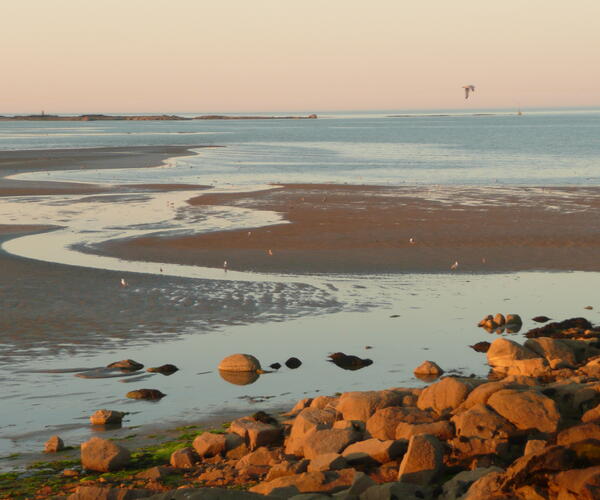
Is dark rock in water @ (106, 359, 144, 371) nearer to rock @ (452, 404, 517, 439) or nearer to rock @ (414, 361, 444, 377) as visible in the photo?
rock @ (414, 361, 444, 377)

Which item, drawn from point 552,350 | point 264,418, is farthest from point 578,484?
point 552,350

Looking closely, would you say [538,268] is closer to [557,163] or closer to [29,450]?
[29,450]

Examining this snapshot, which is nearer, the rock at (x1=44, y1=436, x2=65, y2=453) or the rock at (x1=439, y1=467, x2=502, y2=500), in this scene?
the rock at (x1=439, y1=467, x2=502, y2=500)

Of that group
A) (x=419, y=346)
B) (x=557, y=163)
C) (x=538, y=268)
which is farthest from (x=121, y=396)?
(x=557, y=163)

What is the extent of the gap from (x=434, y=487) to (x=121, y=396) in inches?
281

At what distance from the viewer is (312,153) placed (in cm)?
9231

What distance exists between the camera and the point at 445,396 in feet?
43.4

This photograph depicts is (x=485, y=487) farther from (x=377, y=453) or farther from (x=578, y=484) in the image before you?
(x=377, y=453)

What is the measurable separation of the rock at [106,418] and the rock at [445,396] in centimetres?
479

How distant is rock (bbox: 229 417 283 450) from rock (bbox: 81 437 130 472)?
1620 mm

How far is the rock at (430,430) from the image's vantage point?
1206 cm

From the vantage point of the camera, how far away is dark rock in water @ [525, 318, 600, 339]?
19953 mm

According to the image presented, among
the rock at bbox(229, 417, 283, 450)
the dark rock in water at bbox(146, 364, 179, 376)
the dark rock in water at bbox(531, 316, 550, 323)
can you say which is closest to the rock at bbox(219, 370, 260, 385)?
the dark rock in water at bbox(146, 364, 179, 376)

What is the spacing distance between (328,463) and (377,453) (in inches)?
27.5
